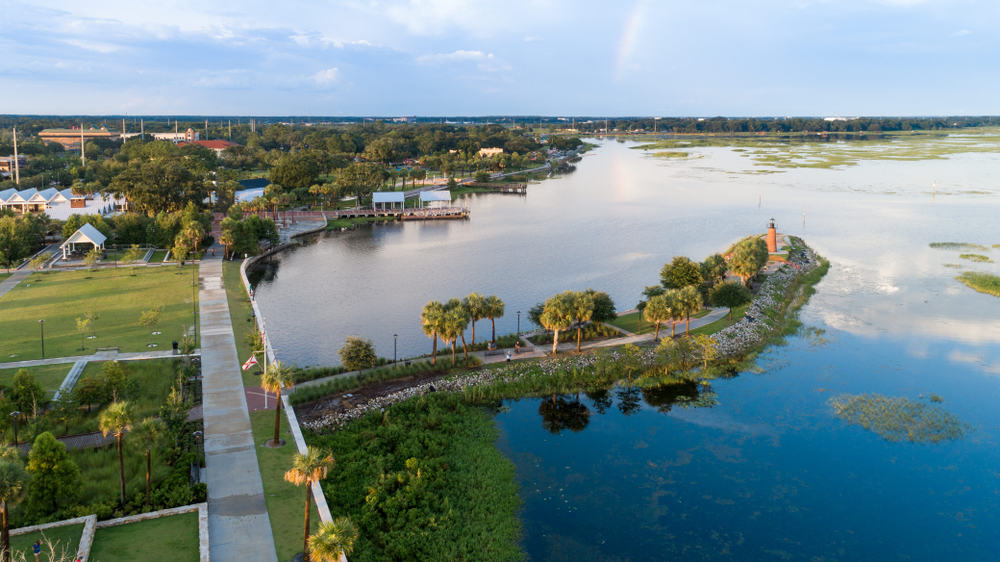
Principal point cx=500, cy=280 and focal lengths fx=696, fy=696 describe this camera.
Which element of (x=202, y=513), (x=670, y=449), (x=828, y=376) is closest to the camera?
(x=202, y=513)

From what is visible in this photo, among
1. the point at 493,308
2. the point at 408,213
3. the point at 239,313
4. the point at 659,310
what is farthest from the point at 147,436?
the point at 408,213

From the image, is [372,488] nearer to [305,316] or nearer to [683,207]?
[305,316]

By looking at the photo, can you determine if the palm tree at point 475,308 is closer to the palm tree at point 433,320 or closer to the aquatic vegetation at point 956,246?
the palm tree at point 433,320

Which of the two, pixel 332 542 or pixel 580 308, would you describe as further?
pixel 580 308

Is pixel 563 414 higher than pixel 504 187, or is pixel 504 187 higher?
pixel 504 187

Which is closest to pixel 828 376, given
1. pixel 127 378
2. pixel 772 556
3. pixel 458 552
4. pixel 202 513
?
pixel 772 556

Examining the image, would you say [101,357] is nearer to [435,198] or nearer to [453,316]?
[453,316]

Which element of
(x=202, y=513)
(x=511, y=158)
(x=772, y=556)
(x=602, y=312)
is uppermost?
(x=511, y=158)
